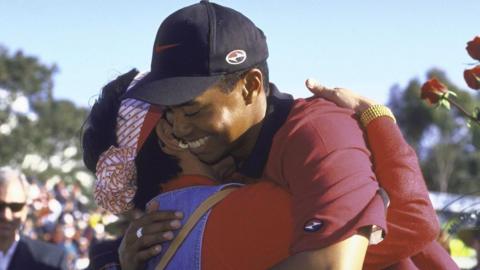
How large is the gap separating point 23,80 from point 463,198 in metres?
53.9

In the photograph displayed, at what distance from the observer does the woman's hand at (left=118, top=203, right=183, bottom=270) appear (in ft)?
6.71

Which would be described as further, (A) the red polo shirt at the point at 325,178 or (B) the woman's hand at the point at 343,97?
(B) the woman's hand at the point at 343,97

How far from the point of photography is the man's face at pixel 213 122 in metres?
2.00

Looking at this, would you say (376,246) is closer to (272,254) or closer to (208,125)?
(272,254)

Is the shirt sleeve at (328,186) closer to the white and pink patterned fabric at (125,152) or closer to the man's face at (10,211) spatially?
the white and pink patterned fabric at (125,152)

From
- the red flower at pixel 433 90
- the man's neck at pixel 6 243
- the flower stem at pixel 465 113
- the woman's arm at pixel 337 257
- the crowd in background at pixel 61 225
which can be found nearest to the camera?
the woman's arm at pixel 337 257

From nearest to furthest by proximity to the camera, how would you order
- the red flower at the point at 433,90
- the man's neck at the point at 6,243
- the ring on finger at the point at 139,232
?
1. the ring on finger at the point at 139,232
2. the red flower at the point at 433,90
3. the man's neck at the point at 6,243

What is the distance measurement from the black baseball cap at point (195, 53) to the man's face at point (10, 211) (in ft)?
14.4

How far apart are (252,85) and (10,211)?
4.58m

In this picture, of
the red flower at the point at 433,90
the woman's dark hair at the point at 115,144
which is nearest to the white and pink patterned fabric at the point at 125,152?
the woman's dark hair at the point at 115,144

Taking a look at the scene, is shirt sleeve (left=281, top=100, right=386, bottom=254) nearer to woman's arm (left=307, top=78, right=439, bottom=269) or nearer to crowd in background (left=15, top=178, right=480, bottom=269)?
woman's arm (left=307, top=78, right=439, bottom=269)

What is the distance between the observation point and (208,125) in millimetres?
2000

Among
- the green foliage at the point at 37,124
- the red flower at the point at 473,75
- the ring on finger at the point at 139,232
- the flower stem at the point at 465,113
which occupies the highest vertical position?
the red flower at the point at 473,75

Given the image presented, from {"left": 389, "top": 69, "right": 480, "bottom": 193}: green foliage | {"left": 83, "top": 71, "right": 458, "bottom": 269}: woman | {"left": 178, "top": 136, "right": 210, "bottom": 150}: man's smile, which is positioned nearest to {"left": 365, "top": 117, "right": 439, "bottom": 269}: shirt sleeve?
{"left": 83, "top": 71, "right": 458, "bottom": 269}: woman
